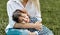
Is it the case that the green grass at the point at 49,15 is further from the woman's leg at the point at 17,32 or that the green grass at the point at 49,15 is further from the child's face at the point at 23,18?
the child's face at the point at 23,18

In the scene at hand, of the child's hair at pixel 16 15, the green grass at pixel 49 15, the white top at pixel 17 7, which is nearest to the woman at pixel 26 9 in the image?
the white top at pixel 17 7

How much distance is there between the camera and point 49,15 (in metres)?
6.31

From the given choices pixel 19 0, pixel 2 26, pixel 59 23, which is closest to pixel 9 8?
pixel 19 0

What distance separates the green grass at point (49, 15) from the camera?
546 cm

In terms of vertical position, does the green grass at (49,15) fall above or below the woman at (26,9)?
below

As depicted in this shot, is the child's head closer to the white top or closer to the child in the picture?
the child

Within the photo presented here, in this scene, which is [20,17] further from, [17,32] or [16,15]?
[17,32]

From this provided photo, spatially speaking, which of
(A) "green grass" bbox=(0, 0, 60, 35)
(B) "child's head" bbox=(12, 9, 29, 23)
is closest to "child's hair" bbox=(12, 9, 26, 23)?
(B) "child's head" bbox=(12, 9, 29, 23)

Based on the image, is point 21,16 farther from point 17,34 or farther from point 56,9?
point 56,9

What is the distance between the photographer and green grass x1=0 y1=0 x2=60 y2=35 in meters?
5.46


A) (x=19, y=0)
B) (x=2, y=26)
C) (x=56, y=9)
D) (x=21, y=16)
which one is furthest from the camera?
(x=56, y=9)

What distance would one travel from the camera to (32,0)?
13.1 ft

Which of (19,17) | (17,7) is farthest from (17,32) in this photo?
(17,7)

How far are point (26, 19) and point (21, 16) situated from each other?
0.08m
